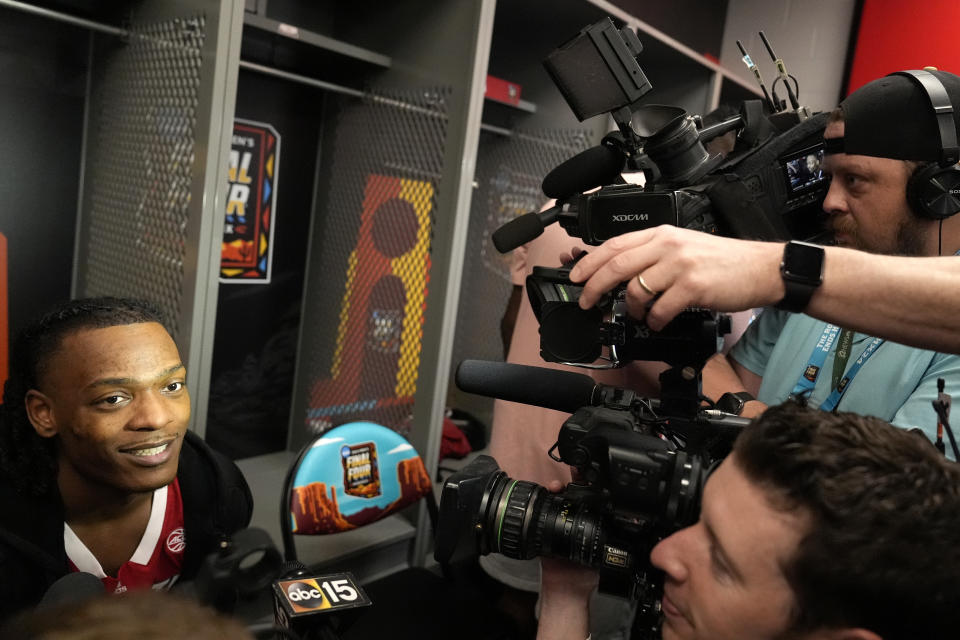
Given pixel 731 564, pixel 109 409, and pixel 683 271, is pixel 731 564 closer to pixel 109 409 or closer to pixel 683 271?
pixel 683 271

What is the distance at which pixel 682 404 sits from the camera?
0.83 metres

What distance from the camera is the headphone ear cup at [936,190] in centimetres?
102

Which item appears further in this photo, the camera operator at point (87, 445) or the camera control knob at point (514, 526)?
the camera operator at point (87, 445)

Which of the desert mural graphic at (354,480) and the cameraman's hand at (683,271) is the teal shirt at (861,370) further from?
the desert mural graphic at (354,480)

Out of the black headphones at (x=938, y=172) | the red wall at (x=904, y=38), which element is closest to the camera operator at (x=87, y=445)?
the black headphones at (x=938, y=172)

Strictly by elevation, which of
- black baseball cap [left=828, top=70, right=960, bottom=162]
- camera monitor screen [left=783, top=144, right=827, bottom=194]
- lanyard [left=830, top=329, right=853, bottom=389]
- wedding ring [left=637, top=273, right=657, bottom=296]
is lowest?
lanyard [left=830, top=329, right=853, bottom=389]

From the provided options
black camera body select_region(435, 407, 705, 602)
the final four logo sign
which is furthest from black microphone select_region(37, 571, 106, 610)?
the final four logo sign

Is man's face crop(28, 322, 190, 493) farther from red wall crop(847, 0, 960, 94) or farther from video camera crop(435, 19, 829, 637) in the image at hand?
red wall crop(847, 0, 960, 94)

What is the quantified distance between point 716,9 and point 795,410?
3668mm

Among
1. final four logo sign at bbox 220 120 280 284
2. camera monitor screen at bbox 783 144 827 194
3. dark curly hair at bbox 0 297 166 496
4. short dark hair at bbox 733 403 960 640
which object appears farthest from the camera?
final four logo sign at bbox 220 120 280 284

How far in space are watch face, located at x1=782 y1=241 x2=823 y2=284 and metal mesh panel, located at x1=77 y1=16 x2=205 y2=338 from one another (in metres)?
1.22

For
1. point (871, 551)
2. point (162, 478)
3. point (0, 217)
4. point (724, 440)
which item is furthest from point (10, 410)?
point (871, 551)

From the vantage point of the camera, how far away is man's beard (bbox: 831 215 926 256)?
3.65 ft

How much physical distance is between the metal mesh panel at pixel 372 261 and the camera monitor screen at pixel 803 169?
1.18m
